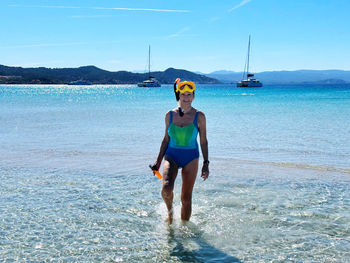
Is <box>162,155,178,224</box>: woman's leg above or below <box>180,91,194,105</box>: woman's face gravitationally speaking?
below

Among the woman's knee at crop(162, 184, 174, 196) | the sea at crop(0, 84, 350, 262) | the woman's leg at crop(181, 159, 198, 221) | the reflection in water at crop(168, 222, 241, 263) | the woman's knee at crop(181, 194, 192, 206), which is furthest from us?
the woman's knee at crop(181, 194, 192, 206)

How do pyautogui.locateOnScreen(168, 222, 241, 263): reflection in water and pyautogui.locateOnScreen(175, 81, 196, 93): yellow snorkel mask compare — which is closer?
pyautogui.locateOnScreen(168, 222, 241, 263): reflection in water

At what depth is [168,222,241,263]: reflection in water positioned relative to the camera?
4.78 meters

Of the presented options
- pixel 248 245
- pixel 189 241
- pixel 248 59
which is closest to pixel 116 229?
pixel 189 241

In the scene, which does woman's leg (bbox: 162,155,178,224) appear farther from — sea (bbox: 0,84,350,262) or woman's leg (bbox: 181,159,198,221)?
sea (bbox: 0,84,350,262)

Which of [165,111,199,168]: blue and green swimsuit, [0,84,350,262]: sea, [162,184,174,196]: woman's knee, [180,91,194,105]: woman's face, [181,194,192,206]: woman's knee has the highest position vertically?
[180,91,194,105]: woman's face

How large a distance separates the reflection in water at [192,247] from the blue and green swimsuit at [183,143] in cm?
106

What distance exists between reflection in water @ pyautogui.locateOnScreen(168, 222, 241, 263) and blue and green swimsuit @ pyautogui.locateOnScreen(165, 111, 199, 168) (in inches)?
41.6

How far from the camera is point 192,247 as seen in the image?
201 inches

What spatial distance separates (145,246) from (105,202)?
7.17ft

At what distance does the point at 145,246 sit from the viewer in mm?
5109

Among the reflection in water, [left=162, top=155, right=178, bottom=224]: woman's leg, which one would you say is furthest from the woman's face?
the reflection in water

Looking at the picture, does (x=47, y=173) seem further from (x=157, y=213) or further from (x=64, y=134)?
(x=64, y=134)

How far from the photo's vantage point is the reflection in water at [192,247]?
478 cm
